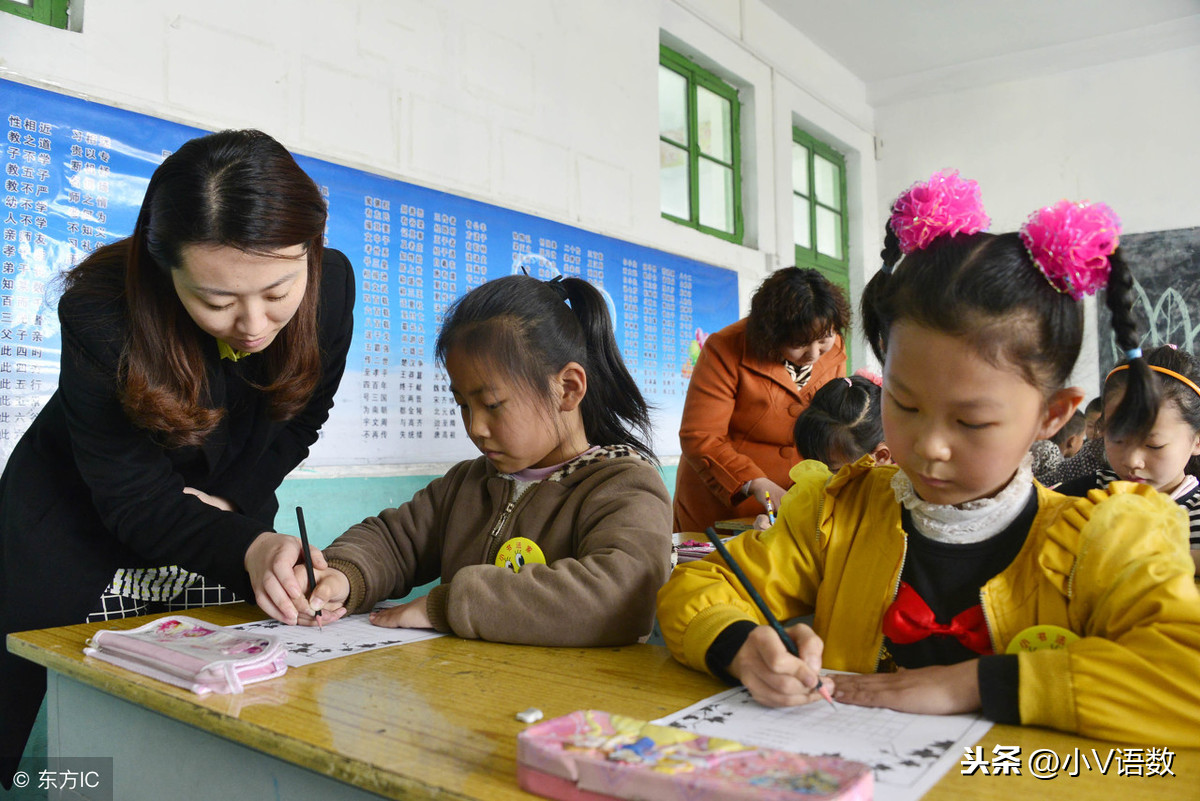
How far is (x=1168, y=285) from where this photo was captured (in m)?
4.98

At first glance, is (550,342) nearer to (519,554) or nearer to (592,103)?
(519,554)

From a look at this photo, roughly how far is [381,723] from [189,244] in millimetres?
680

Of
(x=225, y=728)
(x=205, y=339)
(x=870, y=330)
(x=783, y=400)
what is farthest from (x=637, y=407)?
(x=783, y=400)

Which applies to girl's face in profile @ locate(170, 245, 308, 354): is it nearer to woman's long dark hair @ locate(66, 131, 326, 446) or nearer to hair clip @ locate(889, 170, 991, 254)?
woman's long dark hair @ locate(66, 131, 326, 446)

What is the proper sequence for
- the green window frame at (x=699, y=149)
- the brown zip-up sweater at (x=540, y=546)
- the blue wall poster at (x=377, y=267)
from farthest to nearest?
the green window frame at (x=699, y=149)
the blue wall poster at (x=377, y=267)
the brown zip-up sweater at (x=540, y=546)

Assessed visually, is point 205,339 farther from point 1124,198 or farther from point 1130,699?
point 1124,198

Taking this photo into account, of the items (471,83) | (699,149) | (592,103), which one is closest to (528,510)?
(471,83)

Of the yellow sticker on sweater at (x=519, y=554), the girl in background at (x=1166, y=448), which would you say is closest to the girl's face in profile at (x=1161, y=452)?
the girl in background at (x=1166, y=448)

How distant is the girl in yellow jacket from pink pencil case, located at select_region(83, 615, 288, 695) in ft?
1.33

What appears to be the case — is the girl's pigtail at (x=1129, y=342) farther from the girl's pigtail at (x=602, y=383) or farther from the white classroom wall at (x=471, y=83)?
the white classroom wall at (x=471, y=83)

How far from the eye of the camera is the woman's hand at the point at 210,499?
4.45 ft

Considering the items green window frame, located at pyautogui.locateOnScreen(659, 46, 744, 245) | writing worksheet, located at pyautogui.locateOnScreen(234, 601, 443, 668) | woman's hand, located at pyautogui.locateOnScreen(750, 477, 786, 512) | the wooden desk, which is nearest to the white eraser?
the wooden desk

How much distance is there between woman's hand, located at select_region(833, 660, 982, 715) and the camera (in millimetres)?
719

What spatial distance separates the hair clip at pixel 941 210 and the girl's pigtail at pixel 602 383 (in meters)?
0.57
